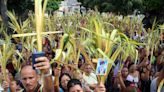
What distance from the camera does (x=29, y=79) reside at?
5312 mm

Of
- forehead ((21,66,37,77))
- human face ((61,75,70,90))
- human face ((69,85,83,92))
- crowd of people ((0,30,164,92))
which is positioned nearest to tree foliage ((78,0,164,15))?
crowd of people ((0,30,164,92))

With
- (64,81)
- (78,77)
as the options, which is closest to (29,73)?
(64,81)

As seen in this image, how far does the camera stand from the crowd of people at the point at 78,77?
4763 mm

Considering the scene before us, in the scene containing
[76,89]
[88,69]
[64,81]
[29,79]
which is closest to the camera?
[29,79]

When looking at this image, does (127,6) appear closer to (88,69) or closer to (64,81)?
(88,69)

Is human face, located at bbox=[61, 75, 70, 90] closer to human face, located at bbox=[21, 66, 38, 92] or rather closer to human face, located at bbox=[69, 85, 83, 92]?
human face, located at bbox=[69, 85, 83, 92]

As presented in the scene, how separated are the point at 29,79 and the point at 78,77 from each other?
159 cm

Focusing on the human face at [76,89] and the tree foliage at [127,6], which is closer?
the human face at [76,89]

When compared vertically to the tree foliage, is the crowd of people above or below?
above

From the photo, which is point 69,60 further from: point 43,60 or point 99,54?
point 43,60

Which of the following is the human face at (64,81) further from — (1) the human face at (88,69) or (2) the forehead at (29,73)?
(2) the forehead at (29,73)

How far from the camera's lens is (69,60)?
726 centimetres

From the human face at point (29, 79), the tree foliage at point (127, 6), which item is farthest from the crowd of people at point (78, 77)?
the tree foliage at point (127, 6)

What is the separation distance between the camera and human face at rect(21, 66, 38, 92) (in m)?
5.25
